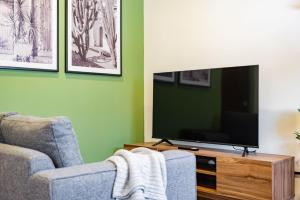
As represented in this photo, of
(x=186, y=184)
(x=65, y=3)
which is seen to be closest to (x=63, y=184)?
(x=186, y=184)

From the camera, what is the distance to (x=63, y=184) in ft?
4.54

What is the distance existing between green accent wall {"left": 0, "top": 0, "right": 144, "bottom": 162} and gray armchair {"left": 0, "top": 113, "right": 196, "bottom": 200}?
1176 millimetres

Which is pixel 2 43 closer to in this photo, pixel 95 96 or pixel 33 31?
pixel 33 31

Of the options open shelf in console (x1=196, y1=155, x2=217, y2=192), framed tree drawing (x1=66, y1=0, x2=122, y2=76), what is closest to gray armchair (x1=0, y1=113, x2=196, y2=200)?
open shelf in console (x1=196, y1=155, x2=217, y2=192)

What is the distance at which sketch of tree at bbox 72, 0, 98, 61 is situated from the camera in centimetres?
340

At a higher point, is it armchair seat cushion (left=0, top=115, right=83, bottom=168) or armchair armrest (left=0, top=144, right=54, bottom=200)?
armchair seat cushion (left=0, top=115, right=83, bottom=168)

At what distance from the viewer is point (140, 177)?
157 cm

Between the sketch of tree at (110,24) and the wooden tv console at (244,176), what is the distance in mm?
1452

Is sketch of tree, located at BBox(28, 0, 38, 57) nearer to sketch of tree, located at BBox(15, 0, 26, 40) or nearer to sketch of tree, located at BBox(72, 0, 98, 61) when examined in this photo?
sketch of tree, located at BBox(15, 0, 26, 40)

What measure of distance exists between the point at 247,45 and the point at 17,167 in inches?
92.1

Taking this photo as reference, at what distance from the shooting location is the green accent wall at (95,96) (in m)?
3.08

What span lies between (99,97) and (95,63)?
0.36m

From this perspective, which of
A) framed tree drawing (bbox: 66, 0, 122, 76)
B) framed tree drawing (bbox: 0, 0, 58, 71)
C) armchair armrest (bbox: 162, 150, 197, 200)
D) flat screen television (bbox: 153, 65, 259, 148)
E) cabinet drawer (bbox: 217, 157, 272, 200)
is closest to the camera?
armchair armrest (bbox: 162, 150, 197, 200)

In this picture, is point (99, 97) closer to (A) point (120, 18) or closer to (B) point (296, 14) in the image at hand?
(A) point (120, 18)
